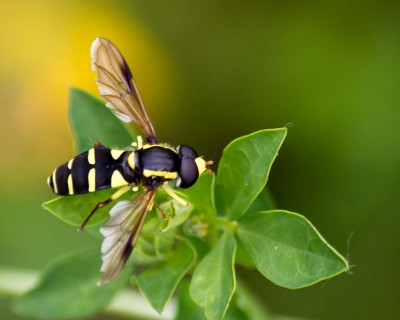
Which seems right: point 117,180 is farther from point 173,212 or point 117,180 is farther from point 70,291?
point 70,291

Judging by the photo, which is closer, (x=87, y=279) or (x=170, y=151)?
(x=170, y=151)

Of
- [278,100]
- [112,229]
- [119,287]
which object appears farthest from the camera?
[278,100]

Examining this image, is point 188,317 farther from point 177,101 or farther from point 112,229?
point 177,101

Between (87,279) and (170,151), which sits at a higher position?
(170,151)

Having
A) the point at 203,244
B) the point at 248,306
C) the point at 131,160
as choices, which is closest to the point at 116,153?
the point at 131,160

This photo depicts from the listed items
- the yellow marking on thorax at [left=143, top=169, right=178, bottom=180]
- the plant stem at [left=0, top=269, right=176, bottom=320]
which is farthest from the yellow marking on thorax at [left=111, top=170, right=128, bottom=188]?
the plant stem at [left=0, top=269, right=176, bottom=320]

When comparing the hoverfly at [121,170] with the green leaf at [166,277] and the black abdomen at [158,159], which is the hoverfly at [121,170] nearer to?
the black abdomen at [158,159]

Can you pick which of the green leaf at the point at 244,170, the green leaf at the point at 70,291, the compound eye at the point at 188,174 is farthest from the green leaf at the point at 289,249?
the green leaf at the point at 70,291

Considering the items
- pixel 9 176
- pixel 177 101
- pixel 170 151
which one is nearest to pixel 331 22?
pixel 177 101
